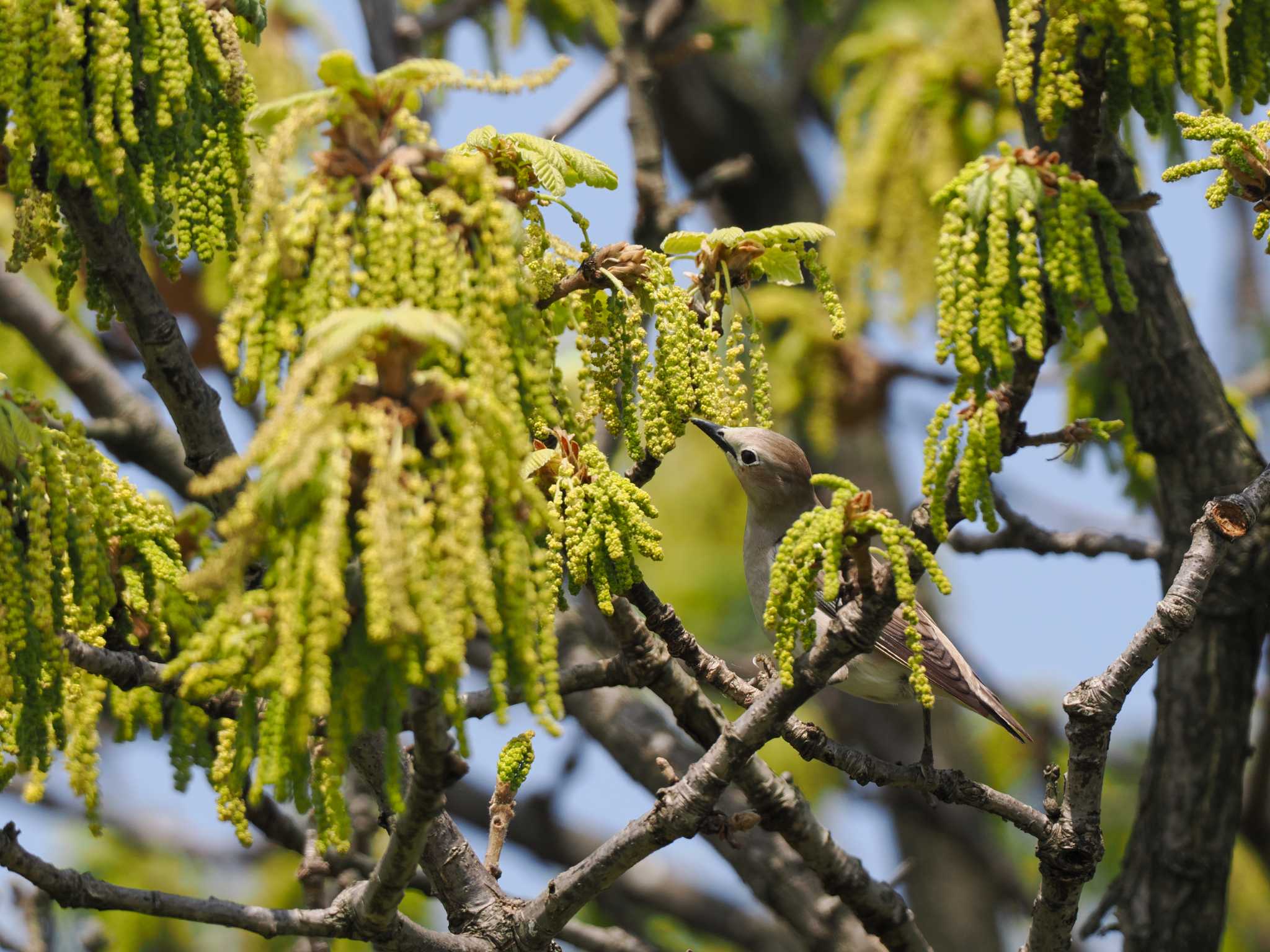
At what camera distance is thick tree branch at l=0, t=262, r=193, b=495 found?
234 inches

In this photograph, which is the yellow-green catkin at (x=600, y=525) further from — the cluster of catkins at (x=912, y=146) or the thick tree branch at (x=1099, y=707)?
the cluster of catkins at (x=912, y=146)

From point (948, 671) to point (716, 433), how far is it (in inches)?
56.1

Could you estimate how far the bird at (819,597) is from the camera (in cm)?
561

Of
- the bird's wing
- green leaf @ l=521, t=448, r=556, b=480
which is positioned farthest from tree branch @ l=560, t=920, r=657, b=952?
green leaf @ l=521, t=448, r=556, b=480

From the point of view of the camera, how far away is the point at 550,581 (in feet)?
9.42

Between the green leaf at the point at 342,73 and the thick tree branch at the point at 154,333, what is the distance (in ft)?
3.88

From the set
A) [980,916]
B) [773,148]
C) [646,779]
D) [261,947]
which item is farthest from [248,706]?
[773,148]

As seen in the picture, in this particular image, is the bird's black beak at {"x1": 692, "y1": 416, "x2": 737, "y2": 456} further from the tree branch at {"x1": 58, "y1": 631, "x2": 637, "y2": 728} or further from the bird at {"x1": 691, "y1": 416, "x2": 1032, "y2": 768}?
the tree branch at {"x1": 58, "y1": 631, "x2": 637, "y2": 728}

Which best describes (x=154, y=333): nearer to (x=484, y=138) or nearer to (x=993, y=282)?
(x=484, y=138)

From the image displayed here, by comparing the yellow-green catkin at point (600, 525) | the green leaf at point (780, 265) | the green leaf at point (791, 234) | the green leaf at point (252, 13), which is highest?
the green leaf at point (252, 13)

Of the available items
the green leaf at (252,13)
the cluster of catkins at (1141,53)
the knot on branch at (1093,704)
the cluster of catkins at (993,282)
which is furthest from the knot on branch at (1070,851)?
the green leaf at (252,13)

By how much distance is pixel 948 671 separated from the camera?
5621 millimetres

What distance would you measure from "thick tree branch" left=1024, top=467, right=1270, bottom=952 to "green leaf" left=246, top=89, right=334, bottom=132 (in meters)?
2.35

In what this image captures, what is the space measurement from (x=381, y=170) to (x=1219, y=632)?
4.15 meters
